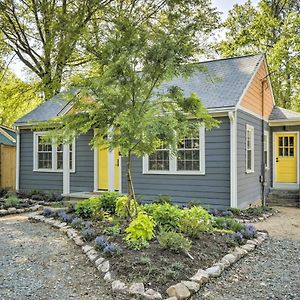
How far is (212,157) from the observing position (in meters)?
8.50

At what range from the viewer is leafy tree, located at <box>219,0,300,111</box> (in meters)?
17.7

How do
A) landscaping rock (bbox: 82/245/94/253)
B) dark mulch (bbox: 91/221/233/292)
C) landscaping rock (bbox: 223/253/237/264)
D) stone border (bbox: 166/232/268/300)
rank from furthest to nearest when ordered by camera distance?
landscaping rock (bbox: 82/245/94/253) < landscaping rock (bbox: 223/253/237/264) < dark mulch (bbox: 91/221/233/292) < stone border (bbox: 166/232/268/300)

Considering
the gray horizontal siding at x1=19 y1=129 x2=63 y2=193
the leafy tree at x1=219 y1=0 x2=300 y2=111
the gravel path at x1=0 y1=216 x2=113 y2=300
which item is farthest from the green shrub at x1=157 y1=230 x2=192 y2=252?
the leafy tree at x1=219 y1=0 x2=300 y2=111

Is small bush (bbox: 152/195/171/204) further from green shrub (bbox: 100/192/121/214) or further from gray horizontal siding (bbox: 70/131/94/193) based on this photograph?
gray horizontal siding (bbox: 70/131/94/193)

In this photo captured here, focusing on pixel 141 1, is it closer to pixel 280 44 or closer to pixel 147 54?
pixel 280 44

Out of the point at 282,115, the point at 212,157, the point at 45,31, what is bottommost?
the point at 212,157

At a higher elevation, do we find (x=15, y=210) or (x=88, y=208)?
(x=88, y=208)

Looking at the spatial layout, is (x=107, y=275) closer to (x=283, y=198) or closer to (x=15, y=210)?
(x=15, y=210)

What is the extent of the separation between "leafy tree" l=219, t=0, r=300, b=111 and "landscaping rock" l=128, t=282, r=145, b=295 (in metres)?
16.5

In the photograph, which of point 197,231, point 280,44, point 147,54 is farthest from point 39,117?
point 280,44

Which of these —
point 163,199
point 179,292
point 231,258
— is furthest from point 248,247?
A: point 163,199

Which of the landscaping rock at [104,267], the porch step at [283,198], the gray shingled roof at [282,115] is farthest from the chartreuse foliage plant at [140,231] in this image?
the gray shingled roof at [282,115]

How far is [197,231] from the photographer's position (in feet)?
16.6

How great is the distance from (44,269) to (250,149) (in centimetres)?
710
